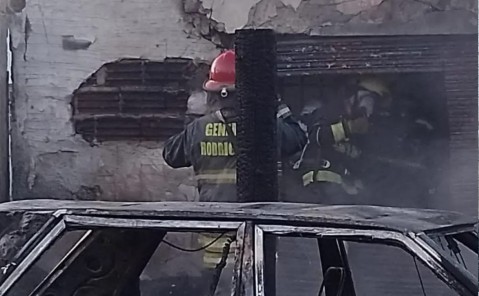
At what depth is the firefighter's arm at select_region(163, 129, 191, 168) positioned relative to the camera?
679cm

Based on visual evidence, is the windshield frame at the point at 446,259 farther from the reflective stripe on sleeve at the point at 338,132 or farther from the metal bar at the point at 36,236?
the reflective stripe on sleeve at the point at 338,132

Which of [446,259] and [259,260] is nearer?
[446,259]

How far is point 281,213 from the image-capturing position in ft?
12.1

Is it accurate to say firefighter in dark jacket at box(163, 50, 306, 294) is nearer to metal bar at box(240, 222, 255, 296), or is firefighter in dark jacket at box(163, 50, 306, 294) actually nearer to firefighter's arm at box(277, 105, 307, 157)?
firefighter's arm at box(277, 105, 307, 157)

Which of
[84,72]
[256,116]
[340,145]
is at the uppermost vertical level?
[84,72]

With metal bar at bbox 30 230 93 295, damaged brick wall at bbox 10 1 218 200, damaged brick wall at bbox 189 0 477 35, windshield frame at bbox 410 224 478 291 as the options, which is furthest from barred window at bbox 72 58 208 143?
windshield frame at bbox 410 224 478 291

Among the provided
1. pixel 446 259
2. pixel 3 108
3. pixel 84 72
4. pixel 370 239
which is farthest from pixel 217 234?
pixel 3 108

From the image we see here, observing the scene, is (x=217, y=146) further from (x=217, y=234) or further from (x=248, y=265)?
(x=248, y=265)

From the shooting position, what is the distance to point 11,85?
8.25 metres

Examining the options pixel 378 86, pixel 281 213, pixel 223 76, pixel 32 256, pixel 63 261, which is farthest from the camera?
pixel 378 86

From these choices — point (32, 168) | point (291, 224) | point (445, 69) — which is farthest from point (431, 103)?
point (291, 224)

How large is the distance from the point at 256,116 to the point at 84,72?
2.65m

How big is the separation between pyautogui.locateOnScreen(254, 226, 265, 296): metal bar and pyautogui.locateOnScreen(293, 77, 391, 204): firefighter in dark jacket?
14.0 feet

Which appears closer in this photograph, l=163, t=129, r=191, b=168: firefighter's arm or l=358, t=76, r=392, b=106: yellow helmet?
l=163, t=129, r=191, b=168: firefighter's arm
